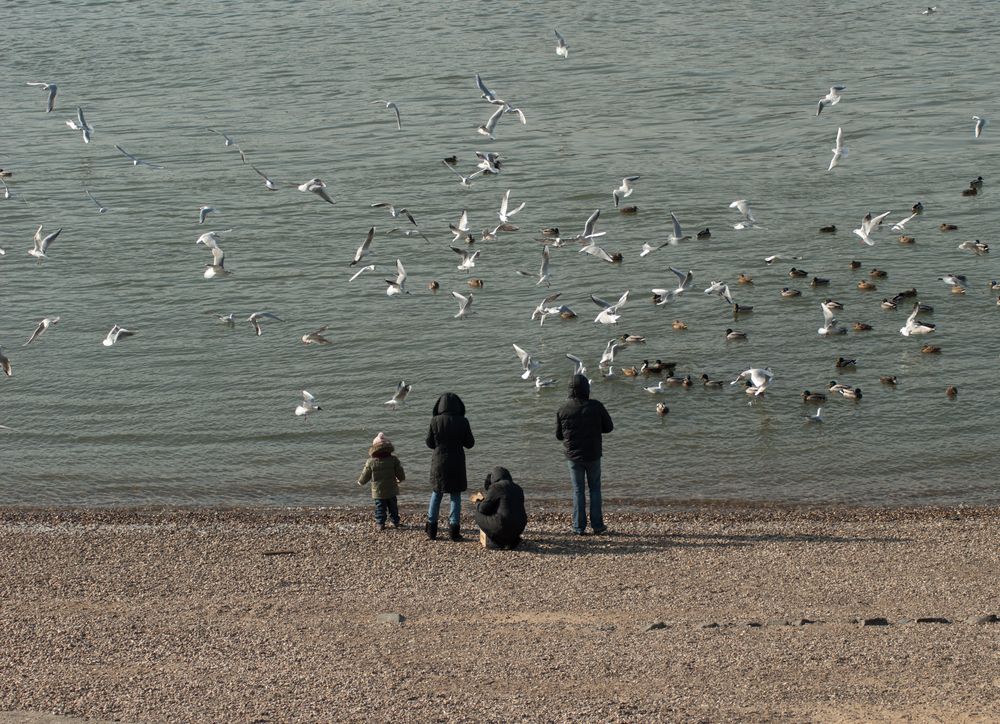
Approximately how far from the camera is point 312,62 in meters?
44.9

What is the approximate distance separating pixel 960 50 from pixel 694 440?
27.6 m

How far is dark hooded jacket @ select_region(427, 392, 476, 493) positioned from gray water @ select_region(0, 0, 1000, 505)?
3331 millimetres

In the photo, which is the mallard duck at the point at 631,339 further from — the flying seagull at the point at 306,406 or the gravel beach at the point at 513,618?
the gravel beach at the point at 513,618

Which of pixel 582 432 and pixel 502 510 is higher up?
pixel 582 432

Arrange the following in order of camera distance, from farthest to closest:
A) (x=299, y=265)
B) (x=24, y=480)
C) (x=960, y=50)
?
(x=960, y=50) → (x=299, y=265) → (x=24, y=480)

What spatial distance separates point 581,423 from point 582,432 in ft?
0.34

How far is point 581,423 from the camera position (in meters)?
15.2

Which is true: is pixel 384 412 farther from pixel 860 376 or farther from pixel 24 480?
pixel 860 376

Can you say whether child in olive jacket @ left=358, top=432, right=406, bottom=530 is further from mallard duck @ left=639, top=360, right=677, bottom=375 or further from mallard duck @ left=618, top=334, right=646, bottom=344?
mallard duck @ left=618, top=334, right=646, bottom=344

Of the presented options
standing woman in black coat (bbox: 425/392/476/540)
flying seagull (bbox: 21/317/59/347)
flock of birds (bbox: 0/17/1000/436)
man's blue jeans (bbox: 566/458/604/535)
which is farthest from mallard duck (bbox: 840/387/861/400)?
flying seagull (bbox: 21/317/59/347)

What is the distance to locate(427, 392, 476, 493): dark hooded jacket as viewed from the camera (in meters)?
15.1

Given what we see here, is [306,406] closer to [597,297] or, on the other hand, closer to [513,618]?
[597,297]

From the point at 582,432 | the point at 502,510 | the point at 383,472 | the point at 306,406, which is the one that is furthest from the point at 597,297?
the point at 502,510

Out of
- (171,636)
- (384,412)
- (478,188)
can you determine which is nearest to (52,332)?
(384,412)
